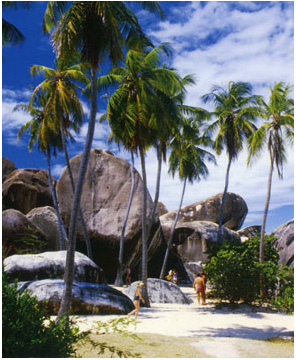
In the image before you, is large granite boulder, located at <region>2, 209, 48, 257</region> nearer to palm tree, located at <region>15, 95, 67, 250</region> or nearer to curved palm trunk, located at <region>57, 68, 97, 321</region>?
A: palm tree, located at <region>15, 95, 67, 250</region>

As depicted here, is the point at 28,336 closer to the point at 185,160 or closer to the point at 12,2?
the point at 12,2

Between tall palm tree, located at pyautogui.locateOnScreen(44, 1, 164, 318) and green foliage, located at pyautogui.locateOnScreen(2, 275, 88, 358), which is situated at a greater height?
tall palm tree, located at pyautogui.locateOnScreen(44, 1, 164, 318)

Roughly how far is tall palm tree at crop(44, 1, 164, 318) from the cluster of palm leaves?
25 millimetres

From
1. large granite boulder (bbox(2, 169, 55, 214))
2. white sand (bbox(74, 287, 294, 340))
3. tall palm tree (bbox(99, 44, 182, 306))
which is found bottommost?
white sand (bbox(74, 287, 294, 340))

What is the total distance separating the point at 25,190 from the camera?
30.0 m

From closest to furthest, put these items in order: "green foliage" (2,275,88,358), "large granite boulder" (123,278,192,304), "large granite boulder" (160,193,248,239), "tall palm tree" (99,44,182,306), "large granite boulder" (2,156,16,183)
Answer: "green foliage" (2,275,88,358)
"tall palm tree" (99,44,182,306)
"large granite boulder" (123,278,192,304)
"large granite boulder" (2,156,16,183)
"large granite boulder" (160,193,248,239)

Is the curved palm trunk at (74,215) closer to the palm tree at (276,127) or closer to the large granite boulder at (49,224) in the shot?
the palm tree at (276,127)

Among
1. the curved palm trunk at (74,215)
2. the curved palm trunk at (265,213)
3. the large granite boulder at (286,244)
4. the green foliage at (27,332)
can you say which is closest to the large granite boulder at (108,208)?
the large granite boulder at (286,244)

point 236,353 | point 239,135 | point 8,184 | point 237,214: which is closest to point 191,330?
point 236,353

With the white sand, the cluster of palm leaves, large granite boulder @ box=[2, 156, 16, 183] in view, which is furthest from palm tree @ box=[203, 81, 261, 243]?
large granite boulder @ box=[2, 156, 16, 183]

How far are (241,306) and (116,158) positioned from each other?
13870 mm

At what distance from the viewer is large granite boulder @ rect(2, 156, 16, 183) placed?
106 feet

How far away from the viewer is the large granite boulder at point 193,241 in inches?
1068

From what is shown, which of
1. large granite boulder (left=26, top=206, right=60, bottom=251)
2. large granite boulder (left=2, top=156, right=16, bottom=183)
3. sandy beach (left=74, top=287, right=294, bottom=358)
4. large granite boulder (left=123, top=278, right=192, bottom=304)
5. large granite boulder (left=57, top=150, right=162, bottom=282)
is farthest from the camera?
large granite boulder (left=2, top=156, right=16, bottom=183)
